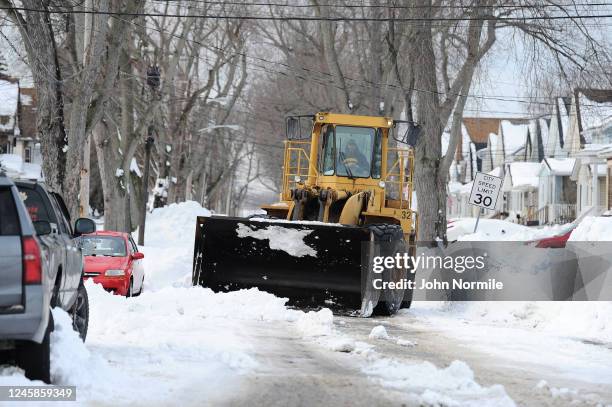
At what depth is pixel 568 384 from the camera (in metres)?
9.66

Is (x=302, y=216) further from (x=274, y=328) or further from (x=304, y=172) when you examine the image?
(x=274, y=328)

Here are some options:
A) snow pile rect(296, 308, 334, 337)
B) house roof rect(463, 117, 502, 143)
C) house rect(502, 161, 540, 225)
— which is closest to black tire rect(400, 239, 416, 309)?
snow pile rect(296, 308, 334, 337)

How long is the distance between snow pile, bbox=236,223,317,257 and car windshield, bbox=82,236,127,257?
4393mm

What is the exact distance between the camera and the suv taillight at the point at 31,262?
298 inches

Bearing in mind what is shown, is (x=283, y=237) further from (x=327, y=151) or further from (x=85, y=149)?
(x=85, y=149)

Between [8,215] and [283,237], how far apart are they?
919 centimetres

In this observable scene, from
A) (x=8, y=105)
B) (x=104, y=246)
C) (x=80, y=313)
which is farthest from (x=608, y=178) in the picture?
(x=8, y=105)

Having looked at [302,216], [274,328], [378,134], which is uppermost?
[378,134]

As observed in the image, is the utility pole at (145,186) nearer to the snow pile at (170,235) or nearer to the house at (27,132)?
the snow pile at (170,235)

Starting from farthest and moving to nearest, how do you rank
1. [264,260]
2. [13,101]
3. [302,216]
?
[13,101]
[302,216]
[264,260]

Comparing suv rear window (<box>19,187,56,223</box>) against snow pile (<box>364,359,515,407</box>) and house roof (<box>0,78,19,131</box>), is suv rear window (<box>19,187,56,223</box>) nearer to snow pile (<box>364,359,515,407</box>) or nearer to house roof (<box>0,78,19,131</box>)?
snow pile (<box>364,359,515,407</box>)

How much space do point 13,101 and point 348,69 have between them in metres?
32.3

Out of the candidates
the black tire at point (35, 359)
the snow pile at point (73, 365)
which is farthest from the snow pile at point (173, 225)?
the black tire at point (35, 359)

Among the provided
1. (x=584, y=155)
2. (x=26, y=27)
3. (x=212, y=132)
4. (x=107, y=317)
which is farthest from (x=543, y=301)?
(x=212, y=132)
